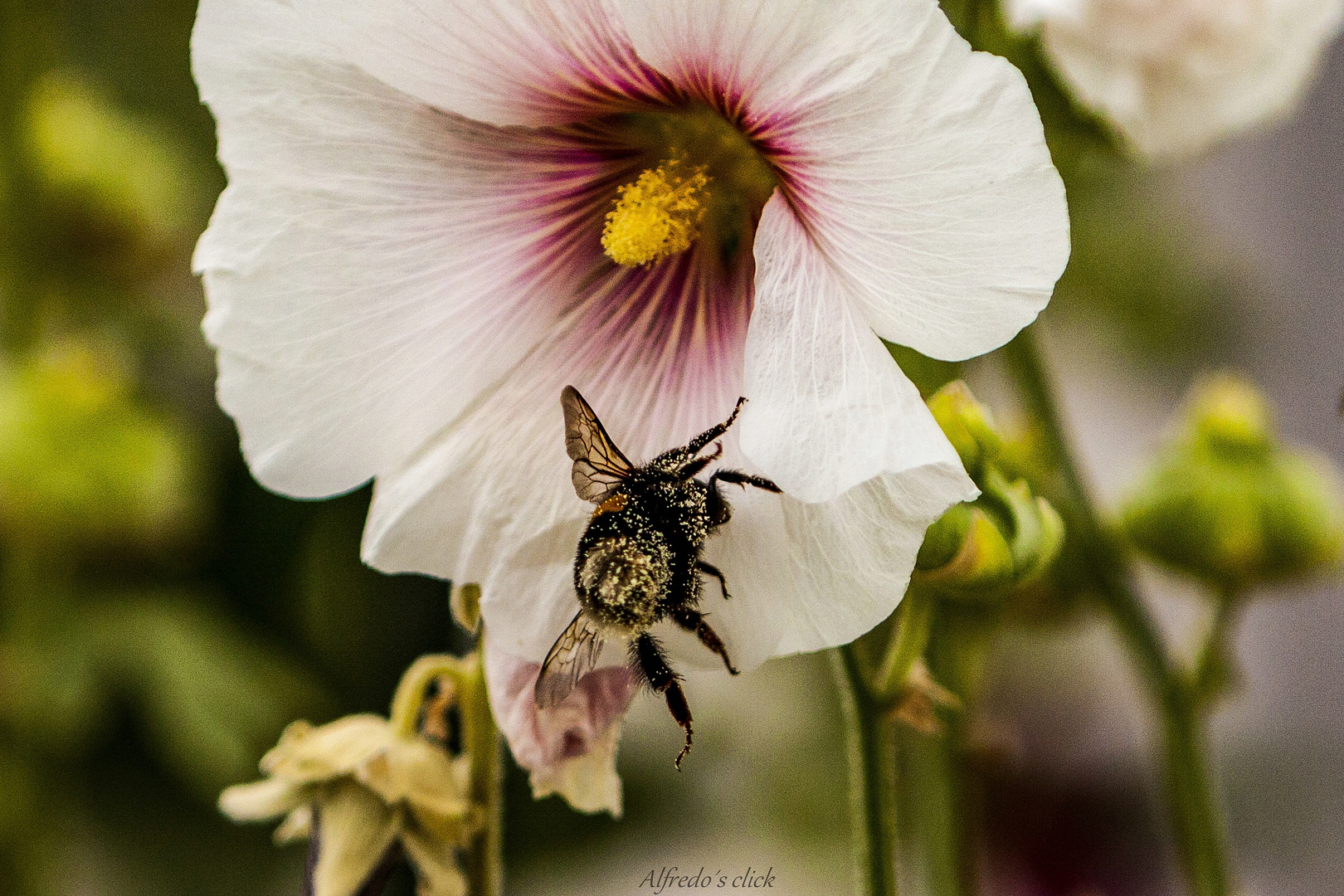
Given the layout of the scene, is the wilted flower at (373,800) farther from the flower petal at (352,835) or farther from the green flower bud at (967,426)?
the green flower bud at (967,426)

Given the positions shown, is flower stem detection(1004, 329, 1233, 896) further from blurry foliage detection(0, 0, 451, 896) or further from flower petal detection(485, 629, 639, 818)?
blurry foliage detection(0, 0, 451, 896)

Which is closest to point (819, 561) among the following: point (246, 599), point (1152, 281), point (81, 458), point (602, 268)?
point (602, 268)

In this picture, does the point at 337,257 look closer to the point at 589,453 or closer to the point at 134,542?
the point at 589,453

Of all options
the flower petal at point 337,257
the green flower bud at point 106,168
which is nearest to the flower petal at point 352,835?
the flower petal at point 337,257

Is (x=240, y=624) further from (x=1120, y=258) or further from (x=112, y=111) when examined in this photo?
(x=1120, y=258)

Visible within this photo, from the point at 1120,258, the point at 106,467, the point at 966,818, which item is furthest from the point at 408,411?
the point at 1120,258
